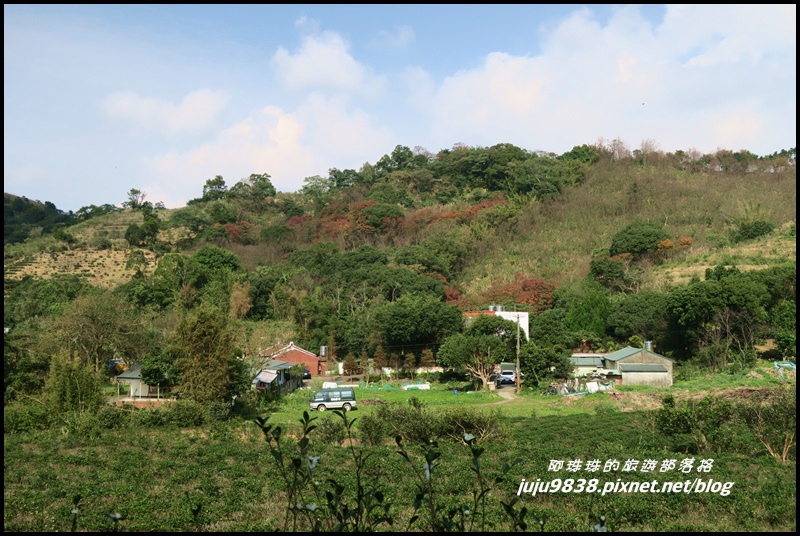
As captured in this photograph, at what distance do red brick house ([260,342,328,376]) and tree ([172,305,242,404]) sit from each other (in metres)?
12.5

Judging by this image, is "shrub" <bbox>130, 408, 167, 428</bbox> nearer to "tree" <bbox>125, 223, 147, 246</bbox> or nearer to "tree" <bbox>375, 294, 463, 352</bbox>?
"tree" <bbox>375, 294, 463, 352</bbox>

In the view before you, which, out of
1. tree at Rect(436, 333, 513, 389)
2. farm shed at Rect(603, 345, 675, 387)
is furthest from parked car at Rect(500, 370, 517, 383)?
farm shed at Rect(603, 345, 675, 387)

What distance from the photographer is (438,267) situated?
131 ft

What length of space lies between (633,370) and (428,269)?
57.9 ft

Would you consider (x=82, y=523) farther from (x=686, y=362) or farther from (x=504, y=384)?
(x=686, y=362)

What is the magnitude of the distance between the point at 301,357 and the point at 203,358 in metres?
14.3

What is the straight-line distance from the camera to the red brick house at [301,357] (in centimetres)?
3106

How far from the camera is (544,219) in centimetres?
4841

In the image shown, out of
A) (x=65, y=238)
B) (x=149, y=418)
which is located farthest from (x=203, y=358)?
(x=65, y=238)

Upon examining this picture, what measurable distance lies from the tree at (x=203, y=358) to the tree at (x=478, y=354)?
34.9 ft

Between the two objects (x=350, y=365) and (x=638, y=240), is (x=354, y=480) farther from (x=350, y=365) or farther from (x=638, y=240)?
(x=638, y=240)

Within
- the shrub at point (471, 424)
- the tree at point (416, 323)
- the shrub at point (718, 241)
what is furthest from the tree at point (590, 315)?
the shrub at point (471, 424)

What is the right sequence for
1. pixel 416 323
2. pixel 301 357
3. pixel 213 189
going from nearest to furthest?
1. pixel 416 323
2. pixel 301 357
3. pixel 213 189

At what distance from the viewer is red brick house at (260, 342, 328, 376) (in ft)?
102
